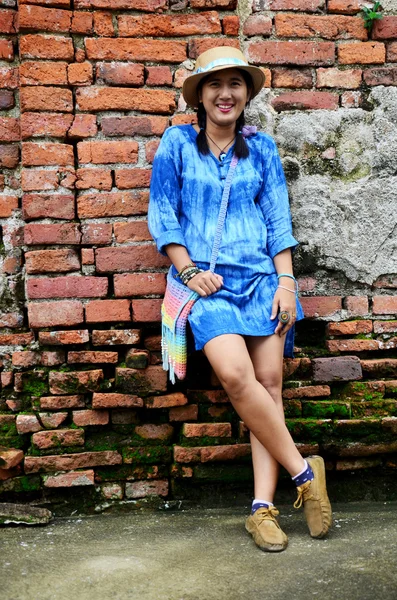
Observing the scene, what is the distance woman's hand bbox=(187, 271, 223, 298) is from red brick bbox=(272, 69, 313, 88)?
1.08 m

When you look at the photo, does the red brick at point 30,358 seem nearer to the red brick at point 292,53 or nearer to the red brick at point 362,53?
the red brick at point 292,53

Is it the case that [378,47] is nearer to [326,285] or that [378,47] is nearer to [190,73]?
[190,73]

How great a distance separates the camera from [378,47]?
340 centimetres

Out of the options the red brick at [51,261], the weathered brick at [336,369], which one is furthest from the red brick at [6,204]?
the weathered brick at [336,369]

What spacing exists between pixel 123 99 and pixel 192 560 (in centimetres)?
200

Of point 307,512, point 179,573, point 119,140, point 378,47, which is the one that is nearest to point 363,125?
point 378,47

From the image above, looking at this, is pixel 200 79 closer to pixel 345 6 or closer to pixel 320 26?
pixel 320 26

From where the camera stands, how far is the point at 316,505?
273 centimetres

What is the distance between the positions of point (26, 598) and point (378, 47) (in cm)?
283

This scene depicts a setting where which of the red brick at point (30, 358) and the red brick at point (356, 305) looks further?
the red brick at point (356, 305)

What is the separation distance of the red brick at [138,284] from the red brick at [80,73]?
90 centimetres

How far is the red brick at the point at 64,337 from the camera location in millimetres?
3178

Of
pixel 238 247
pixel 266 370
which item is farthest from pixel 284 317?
pixel 238 247

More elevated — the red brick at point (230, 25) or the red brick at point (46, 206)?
the red brick at point (230, 25)
